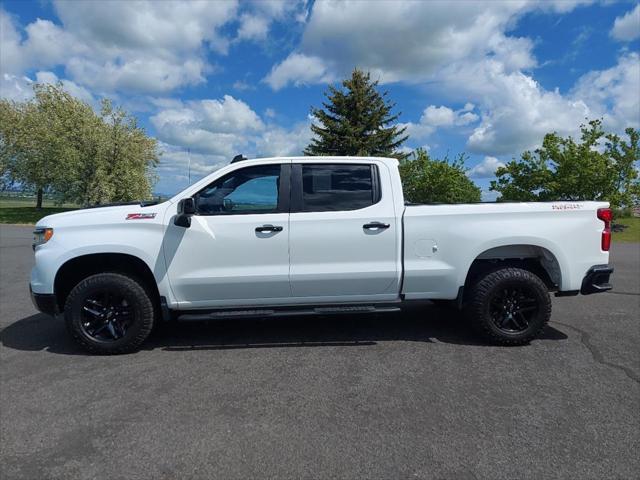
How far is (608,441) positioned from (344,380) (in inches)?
74.0

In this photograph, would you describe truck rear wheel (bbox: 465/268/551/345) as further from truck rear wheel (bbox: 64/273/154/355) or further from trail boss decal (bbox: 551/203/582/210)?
truck rear wheel (bbox: 64/273/154/355)

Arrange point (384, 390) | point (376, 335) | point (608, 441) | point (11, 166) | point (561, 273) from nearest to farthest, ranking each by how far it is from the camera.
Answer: point (608, 441)
point (384, 390)
point (561, 273)
point (376, 335)
point (11, 166)

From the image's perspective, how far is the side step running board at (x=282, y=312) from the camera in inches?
169

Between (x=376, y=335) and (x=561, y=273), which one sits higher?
(x=561, y=273)

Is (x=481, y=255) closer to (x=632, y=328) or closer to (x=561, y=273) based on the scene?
(x=561, y=273)

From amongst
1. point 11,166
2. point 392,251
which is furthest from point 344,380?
point 11,166

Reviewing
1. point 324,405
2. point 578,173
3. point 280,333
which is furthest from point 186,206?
point 578,173

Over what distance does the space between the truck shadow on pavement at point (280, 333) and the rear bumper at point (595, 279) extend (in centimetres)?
65

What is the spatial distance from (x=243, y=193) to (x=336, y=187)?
3.17 ft

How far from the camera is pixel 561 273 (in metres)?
4.55

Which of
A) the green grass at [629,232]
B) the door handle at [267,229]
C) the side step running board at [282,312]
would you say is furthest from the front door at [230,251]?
the green grass at [629,232]

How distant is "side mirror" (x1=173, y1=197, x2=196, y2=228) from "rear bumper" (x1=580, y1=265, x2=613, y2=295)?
13.4 feet

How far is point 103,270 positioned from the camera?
14.8ft

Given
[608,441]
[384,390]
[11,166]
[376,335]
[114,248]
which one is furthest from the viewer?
[11,166]
